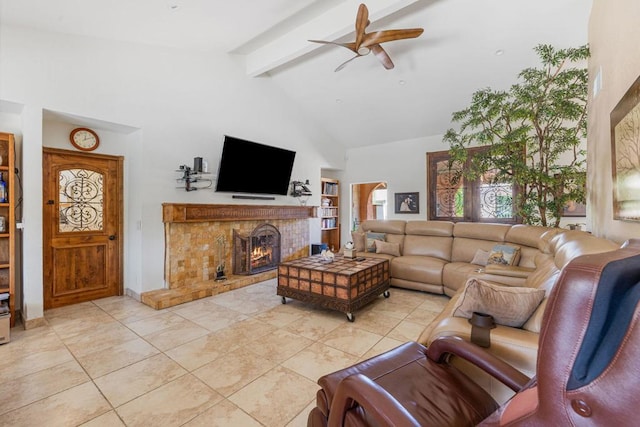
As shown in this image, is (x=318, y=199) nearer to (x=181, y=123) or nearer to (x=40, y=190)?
(x=181, y=123)

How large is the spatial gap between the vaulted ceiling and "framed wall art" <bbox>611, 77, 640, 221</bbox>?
241cm

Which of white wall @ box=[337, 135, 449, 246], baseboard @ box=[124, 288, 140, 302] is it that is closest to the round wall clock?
baseboard @ box=[124, 288, 140, 302]

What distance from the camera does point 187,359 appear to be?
2.35 metres

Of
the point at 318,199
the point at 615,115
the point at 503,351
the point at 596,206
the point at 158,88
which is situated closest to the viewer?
the point at 503,351

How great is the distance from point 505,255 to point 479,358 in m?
2.77

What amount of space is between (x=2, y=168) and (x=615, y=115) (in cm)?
492

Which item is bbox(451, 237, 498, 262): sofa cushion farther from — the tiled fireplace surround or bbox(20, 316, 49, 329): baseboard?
bbox(20, 316, 49, 329): baseboard

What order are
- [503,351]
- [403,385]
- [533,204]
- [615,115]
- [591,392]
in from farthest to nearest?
[533,204]
[615,115]
[503,351]
[403,385]
[591,392]

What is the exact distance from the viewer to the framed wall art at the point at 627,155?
1.40 m

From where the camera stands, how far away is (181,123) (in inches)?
163

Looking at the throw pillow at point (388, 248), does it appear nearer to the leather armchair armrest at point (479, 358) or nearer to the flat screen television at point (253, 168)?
the flat screen television at point (253, 168)

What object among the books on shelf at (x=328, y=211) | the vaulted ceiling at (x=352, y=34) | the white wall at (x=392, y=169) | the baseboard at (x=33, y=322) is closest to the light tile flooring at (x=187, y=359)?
the baseboard at (x=33, y=322)

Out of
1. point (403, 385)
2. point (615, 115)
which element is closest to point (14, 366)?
point (403, 385)

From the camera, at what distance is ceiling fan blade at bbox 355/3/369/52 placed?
2900mm
